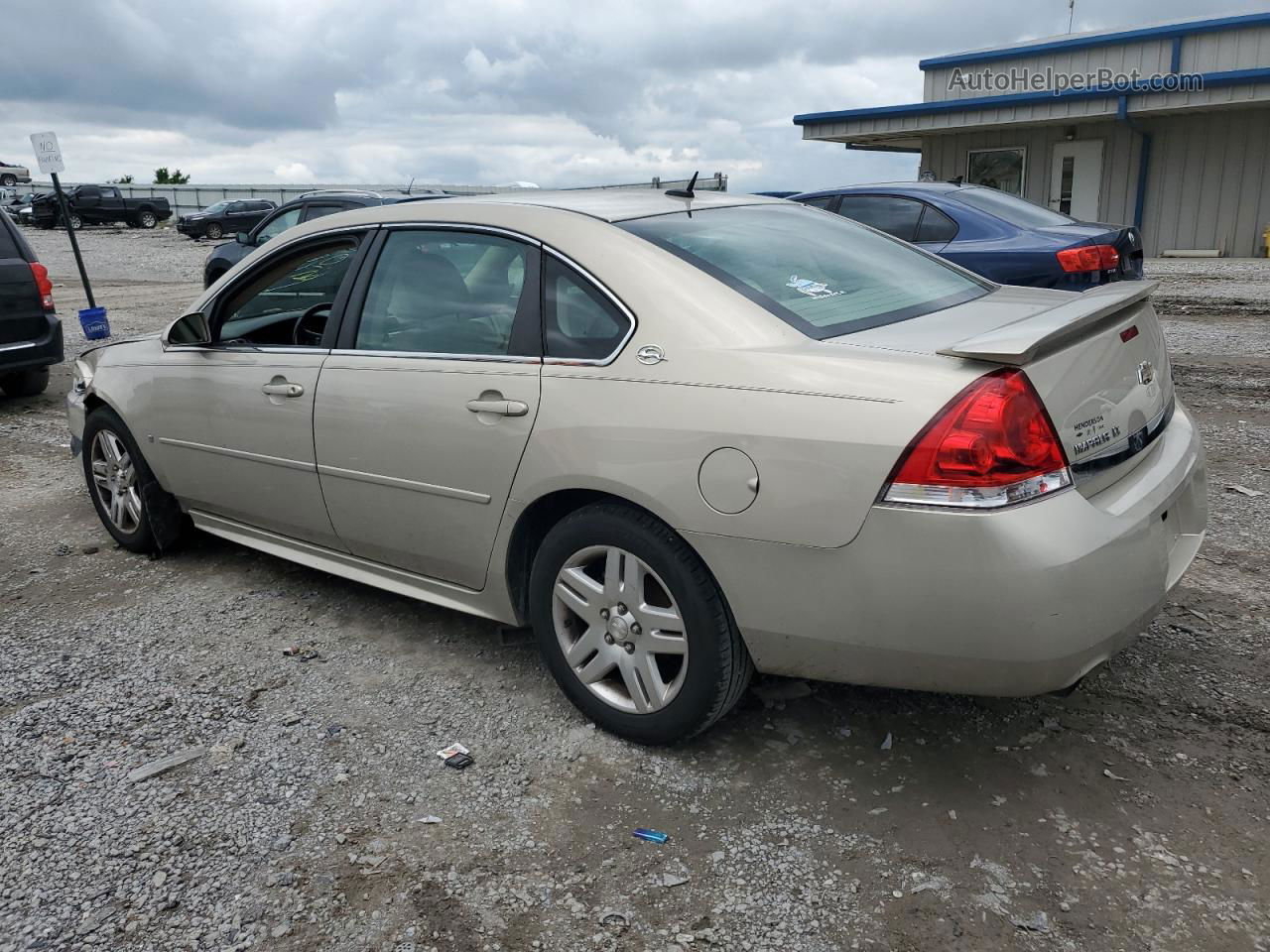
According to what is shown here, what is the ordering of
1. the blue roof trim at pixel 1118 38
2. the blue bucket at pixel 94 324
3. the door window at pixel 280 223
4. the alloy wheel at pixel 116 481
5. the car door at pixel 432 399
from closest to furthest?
the car door at pixel 432 399 → the alloy wheel at pixel 116 481 → the blue bucket at pixel 94 324 → the door window at pixel 280 223 → the blue roof trim at pixel 1118 38

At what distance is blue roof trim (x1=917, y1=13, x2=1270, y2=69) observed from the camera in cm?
1867

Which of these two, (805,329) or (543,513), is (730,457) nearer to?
(805,329)

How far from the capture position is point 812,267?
10.7 feet

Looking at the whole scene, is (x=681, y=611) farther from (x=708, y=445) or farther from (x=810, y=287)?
(x=810, y=287)

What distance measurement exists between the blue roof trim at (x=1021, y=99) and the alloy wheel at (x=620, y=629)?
1776 cm

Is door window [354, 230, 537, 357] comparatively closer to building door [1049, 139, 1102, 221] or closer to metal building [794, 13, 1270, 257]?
metal building [794, 13, 1270, 257]

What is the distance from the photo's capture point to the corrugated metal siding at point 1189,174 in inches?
712

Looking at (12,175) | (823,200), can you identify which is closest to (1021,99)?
(823,200)

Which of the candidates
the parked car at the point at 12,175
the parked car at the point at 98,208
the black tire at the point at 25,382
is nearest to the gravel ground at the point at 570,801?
the black tire at the point at 25,382

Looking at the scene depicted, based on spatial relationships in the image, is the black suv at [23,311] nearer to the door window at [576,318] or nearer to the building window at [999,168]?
the door window at [576,318]

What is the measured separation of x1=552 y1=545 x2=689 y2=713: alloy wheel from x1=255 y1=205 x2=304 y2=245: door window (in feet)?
37.2

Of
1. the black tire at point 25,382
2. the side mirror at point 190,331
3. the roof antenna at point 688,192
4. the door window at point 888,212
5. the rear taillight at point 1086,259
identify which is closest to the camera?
the roof antenna at point 688,192

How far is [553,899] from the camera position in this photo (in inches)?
97.1

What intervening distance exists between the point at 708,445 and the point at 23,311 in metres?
8.05
